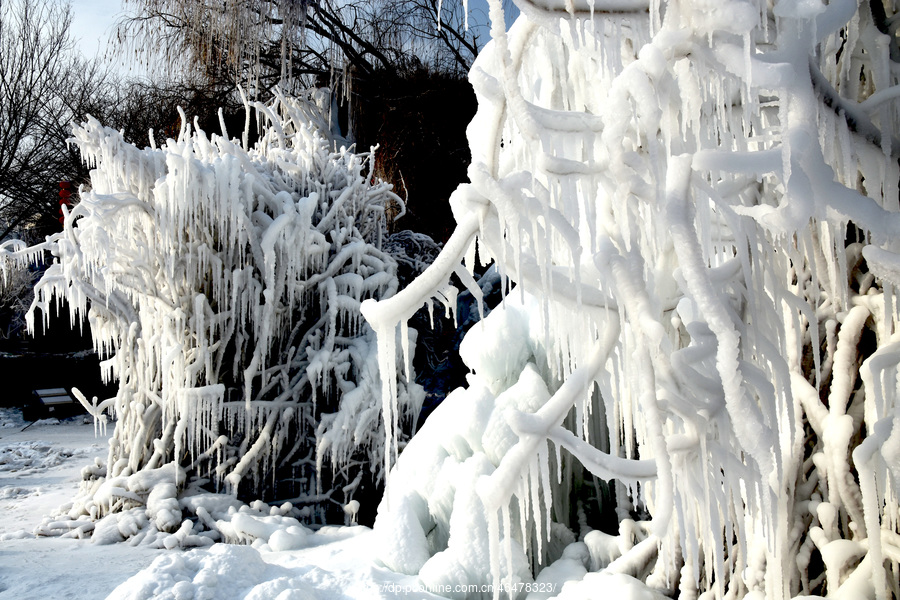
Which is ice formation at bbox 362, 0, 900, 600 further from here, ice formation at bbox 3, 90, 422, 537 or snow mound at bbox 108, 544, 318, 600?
ice formation at bbox 3, 90, 422, 537

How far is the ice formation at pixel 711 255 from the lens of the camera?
→ 145cm

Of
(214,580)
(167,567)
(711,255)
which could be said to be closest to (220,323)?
(167,567)

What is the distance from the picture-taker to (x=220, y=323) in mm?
5215

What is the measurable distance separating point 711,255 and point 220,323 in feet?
13.9

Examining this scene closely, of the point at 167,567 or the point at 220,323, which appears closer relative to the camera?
the point at 167,567

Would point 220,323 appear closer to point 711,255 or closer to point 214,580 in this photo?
point 214,580

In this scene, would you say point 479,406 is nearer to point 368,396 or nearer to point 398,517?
point 398,517

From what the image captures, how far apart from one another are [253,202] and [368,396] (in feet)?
6.22

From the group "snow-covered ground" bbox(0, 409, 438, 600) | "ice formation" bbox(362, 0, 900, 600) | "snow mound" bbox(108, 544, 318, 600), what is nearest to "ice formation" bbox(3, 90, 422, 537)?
"snow-covered ground" bbox(0, 409, 438, 600)

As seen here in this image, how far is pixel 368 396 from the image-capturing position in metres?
5.34

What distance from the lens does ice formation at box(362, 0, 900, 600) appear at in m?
1.45

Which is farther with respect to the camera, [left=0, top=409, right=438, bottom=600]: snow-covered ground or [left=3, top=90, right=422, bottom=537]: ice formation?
[left=3, top=90, right=422, bottom=537]: ice formation

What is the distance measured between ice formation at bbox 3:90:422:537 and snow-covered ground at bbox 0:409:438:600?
521mm

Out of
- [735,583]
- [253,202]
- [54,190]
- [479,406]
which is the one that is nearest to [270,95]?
[253,202]
